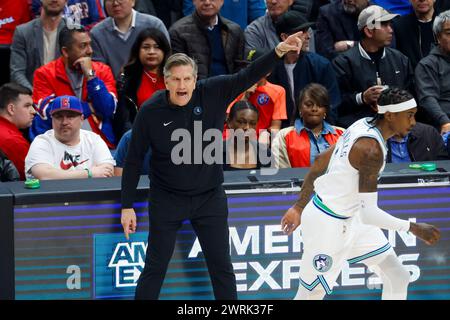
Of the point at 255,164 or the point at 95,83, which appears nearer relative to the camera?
the point at 255,164

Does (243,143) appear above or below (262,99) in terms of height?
below

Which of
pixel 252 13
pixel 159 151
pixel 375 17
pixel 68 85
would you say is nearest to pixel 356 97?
pixel 375 17

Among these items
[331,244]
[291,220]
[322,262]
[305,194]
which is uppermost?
[305,194]

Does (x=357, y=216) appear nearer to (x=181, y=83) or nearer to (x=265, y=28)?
(x=181, y=83)

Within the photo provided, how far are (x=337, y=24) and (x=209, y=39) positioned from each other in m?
1.39

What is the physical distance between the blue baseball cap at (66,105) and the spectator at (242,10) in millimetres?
2724

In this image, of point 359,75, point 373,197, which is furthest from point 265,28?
point 373,197

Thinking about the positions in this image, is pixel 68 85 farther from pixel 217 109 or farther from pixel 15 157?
pixel 217 109

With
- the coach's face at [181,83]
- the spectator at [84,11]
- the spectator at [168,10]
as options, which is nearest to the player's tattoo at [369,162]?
the coach's face at [181,83]

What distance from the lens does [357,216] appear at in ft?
21.7
